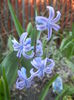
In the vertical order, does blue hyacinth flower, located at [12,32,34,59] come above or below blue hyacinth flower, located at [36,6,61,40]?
below

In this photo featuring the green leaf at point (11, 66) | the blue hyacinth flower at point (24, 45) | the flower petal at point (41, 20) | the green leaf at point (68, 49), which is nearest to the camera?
Answer: the flower petal at point (41, 20)

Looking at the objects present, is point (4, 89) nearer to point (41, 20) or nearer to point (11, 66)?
point (11, 66)

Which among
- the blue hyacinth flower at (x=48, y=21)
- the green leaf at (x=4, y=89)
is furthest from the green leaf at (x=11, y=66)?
the blue hyacinth flower at (x=48, y=21)

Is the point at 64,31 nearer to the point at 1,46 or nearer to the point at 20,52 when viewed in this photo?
the point at 1,46

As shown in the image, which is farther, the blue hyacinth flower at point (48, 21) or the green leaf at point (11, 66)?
the green leaf at point (11, 66)

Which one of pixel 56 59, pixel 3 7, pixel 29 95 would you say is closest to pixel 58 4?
pixel 3 7

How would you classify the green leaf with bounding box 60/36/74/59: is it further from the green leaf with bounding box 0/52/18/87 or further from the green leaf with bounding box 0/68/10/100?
the green leaf with bounding box 0/68/10/100

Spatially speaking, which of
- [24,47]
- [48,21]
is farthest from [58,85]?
[48,21]

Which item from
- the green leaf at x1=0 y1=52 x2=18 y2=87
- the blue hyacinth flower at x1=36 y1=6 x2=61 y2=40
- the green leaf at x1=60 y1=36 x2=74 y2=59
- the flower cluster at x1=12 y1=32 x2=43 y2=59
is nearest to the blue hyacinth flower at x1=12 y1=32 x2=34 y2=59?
the flower cluster at x1=12 y1=32 x2=43 y2=59

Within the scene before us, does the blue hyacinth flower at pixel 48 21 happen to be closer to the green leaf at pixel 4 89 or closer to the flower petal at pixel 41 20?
the flower petal at pixel 41 20

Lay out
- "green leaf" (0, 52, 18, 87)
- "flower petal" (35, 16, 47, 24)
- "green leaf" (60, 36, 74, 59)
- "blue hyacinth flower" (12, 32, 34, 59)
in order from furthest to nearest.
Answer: "green leaf" (60, 36, 74, 59) < "green leaf" (0, 52, 18, 87) < "blue hyacinth flower" (12, 32, 34, 59) < "flower petal" (35, 16, 47, 24)

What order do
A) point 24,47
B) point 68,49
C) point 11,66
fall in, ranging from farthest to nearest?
point 68,49 < point 11,66 < point 24,47
